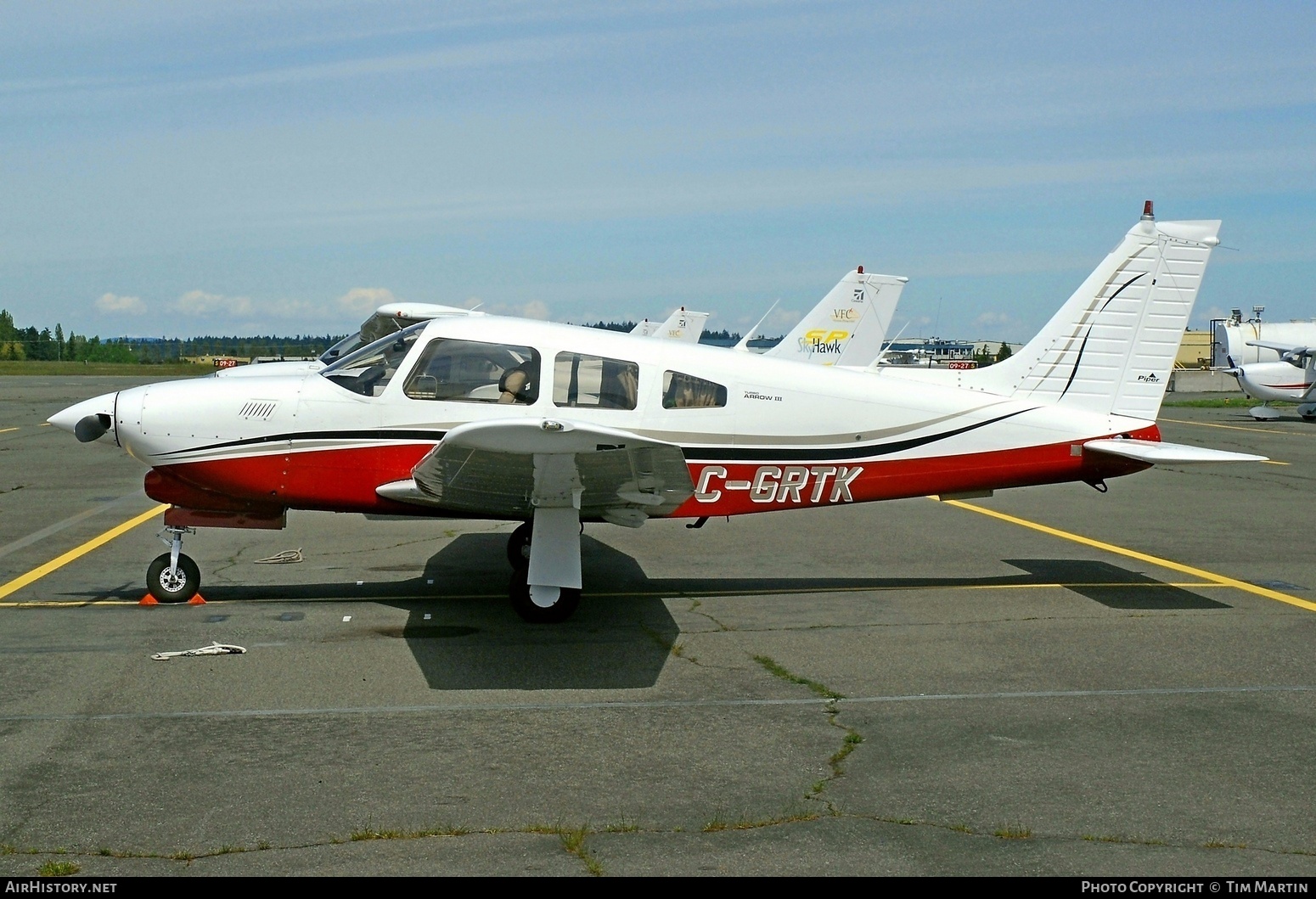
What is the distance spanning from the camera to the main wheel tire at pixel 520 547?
8.92 m

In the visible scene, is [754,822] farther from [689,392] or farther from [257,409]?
[257,409]

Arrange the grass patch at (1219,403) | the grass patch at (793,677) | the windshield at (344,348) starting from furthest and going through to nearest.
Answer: the grass patch at (1219,403)
the windshield at (344,348)
the grass patch at (793,677)

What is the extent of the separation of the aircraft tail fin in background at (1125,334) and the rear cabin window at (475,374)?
373 cm

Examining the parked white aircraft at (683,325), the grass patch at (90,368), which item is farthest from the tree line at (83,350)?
the parked white aircraft at (683,325)

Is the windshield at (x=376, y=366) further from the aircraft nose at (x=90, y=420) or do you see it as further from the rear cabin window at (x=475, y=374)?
the aircraft nose at (x=90, y=420)

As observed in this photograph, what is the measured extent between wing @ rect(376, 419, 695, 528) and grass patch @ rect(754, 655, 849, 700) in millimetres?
1287

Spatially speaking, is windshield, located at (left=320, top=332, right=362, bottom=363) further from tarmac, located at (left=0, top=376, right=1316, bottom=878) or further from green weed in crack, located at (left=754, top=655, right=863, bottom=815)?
green weed in crack, located at (left=754, top=655, right=863, bottom=815)

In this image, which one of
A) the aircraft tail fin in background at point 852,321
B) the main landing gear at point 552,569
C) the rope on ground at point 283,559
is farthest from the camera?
the aircraft tail fin in background at point 852,321

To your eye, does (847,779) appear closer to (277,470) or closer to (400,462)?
(400,462)

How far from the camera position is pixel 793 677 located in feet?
21.5

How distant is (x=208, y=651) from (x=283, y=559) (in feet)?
10.9

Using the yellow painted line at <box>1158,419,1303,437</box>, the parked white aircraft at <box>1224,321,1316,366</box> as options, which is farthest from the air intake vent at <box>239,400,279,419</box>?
the parked white aircraft at <box>1224,321,1316,366</box>

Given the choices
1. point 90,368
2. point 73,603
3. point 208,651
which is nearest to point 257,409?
point 208,651

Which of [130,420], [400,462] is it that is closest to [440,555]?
[400,462]
